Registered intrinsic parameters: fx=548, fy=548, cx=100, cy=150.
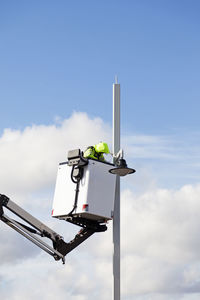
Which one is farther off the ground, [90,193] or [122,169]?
[122,169]

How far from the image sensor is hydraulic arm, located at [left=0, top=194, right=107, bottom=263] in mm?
13685

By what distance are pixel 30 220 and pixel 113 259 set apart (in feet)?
7.61

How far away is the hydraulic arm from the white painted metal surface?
1.21ft

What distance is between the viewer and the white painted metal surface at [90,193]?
1334 cm

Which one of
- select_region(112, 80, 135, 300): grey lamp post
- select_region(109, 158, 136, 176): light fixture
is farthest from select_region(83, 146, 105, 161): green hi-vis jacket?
select_region(109, 158, 136, 176): light fixture

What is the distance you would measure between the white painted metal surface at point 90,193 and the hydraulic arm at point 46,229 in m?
0.37

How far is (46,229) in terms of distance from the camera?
14.1 metres

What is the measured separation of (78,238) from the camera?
14.2 metres

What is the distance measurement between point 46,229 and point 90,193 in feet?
5.50

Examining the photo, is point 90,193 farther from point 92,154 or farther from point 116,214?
point 92,154

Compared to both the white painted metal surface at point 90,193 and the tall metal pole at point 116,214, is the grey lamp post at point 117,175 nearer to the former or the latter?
the tall metal pole at point 116,214

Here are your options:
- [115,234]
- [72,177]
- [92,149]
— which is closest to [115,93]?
[92,149]

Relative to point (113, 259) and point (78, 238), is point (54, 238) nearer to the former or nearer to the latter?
point (78, 238)

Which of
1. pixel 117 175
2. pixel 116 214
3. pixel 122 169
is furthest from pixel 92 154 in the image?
pixel 116 214
